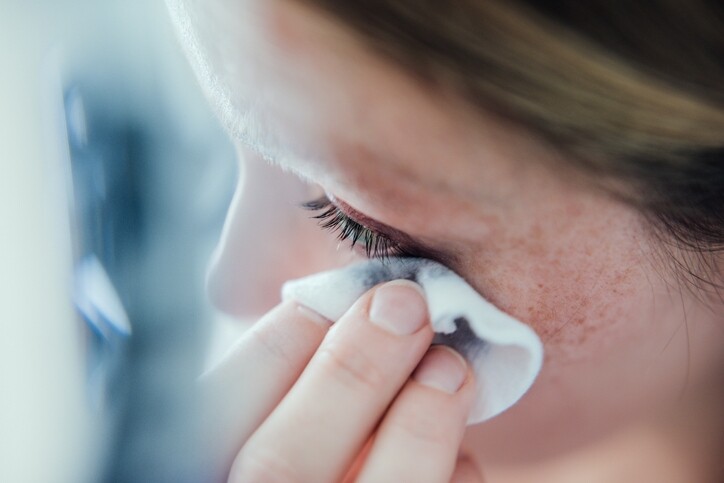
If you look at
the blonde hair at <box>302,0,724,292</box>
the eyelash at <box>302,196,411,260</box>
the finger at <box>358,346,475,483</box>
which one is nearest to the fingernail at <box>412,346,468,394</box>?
the finger at <box>358,346,475,483</box>

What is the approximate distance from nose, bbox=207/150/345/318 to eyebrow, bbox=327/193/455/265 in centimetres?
25

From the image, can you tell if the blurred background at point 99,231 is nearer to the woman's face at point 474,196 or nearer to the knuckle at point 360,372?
the knuckle at point 360,372

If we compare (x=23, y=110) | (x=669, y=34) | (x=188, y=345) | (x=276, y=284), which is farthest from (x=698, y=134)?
(x=188, y=345)

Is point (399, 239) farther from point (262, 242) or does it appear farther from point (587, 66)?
point (262, 242)

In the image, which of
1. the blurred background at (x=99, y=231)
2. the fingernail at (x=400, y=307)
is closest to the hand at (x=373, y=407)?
the fingernail at (x=400, y=307)

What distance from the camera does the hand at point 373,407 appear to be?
0.57 metres

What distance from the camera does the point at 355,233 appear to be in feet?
2.02

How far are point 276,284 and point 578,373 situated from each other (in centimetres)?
38

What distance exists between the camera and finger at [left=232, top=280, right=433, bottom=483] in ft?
1.86

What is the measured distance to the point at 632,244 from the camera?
0.49 m

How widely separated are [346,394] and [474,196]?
222 mm

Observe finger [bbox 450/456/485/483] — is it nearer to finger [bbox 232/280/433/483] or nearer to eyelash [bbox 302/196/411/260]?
finger [bbox 232/280/433/483]

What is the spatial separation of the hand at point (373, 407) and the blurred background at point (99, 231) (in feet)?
0.94

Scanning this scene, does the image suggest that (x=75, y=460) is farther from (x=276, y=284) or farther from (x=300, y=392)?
(x=300, y=392)
